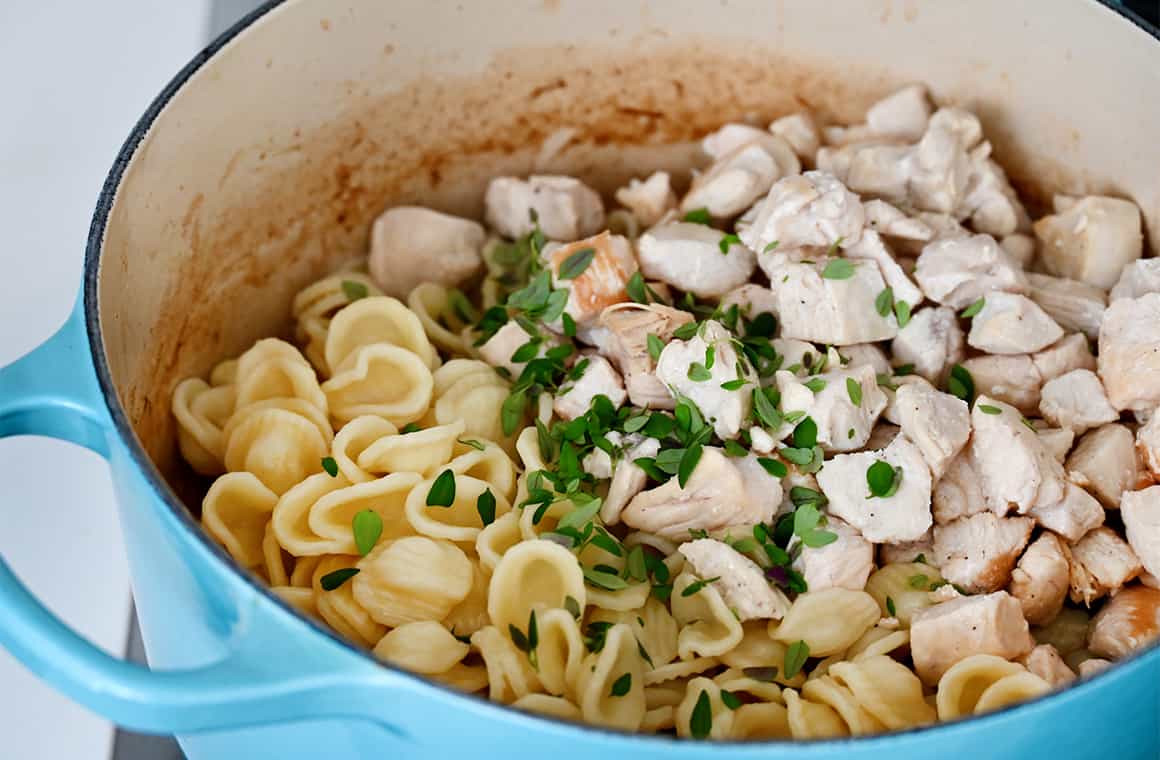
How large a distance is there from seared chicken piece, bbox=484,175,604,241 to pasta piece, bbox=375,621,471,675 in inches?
30.6

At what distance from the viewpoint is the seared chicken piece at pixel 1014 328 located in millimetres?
1809

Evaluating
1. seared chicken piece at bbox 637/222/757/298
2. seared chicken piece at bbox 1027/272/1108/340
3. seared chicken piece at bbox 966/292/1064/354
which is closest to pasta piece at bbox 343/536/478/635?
seared chicken piece at bbox 637/222/757/298

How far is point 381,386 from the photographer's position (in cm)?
192

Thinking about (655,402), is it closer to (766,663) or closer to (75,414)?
(766,663)

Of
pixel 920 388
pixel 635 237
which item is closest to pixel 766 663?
pixel 920 388

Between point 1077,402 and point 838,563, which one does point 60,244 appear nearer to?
point 838,563

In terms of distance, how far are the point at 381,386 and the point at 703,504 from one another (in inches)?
20.7

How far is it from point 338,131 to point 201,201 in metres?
0.27

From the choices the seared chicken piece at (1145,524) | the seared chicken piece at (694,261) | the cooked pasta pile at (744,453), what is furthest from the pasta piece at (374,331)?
the seared chicken piece at (1145,524)

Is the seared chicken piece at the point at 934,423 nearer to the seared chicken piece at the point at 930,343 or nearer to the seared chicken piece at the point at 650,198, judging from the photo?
the seared chicken piece at the point at 930,343

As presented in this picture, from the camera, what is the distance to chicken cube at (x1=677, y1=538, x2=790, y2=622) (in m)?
1.58

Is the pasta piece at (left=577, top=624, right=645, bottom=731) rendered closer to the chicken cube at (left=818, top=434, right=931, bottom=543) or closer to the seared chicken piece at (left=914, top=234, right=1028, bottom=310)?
the chicken cube at (left=818, top=434, right=931, bottom=543)

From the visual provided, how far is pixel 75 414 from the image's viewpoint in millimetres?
1371

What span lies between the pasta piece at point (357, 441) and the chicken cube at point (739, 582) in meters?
0.44
